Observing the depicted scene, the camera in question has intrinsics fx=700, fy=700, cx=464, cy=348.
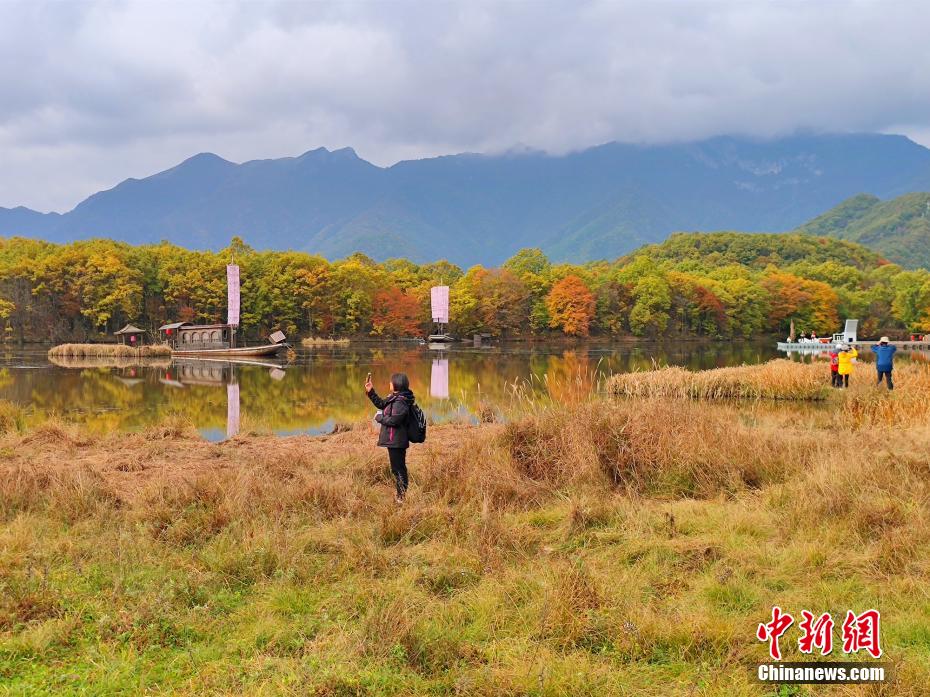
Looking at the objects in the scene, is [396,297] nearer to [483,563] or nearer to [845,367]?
[845,367]

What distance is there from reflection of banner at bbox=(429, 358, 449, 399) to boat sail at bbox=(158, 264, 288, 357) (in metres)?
15.0

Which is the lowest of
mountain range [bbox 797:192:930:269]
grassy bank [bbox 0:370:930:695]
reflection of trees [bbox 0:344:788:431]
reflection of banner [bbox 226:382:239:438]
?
reflection of banner [bbox 226:382:239:438]

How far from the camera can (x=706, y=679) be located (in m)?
3.58

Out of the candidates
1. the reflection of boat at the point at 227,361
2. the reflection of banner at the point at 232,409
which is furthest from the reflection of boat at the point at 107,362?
the reflection of banner at the point at 232,409

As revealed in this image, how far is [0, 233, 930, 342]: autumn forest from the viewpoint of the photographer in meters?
62.8

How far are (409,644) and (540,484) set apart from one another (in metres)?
3.76

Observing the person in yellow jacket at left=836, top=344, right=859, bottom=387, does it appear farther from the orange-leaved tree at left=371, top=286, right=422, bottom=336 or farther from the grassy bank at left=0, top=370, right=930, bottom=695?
the orange-leaved tree at left=371, top=286, right=422, bottom=336

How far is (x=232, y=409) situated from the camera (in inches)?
774

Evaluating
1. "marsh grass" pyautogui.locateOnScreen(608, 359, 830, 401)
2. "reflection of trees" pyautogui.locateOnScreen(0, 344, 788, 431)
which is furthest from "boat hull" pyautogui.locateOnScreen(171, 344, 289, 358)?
"marsh grass" pyautogui.locateOnScreen(608, 359, 830, 401)

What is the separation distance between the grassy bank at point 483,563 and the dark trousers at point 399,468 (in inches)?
8.7

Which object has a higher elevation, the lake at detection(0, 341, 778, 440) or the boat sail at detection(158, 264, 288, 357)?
the boat sail at detection(158, 264, 288, 357)

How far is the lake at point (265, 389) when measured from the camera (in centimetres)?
1616

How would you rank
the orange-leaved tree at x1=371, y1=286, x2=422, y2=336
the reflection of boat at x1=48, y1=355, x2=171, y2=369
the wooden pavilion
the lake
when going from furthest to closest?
the orange-leaved tree at x1=371, y1=286, x2=422, y2=336, the wooden pavilion, the reflection of boat at x1=48, y1=355, x2=171, y2=369, the lake

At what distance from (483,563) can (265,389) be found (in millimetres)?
21545
